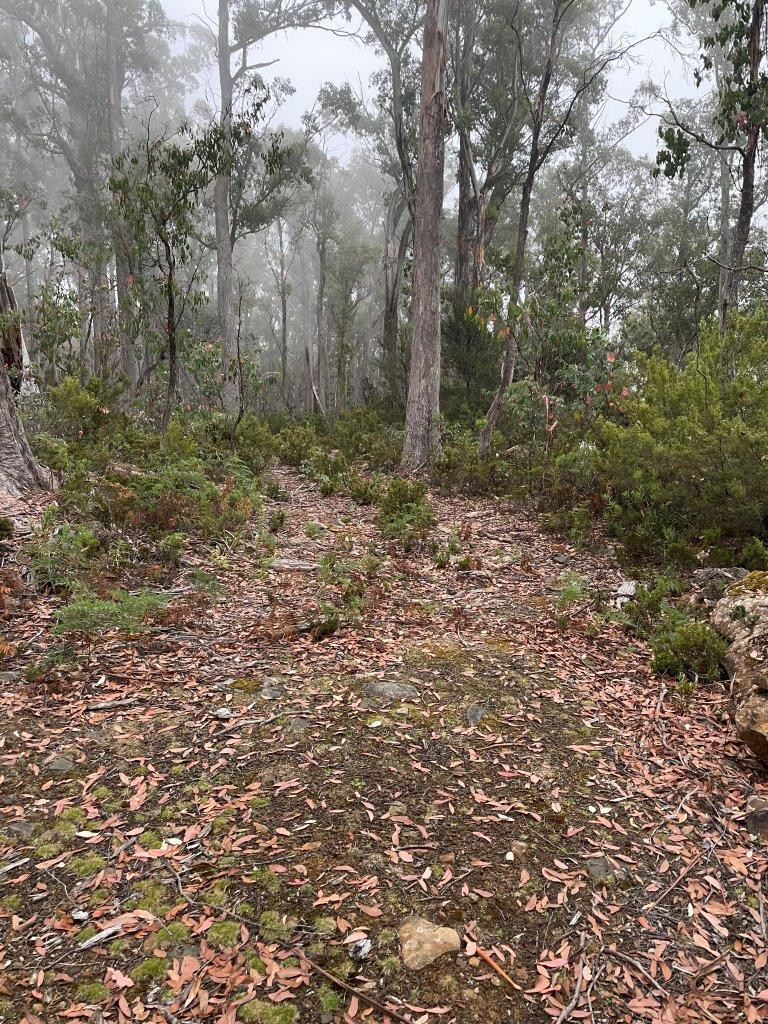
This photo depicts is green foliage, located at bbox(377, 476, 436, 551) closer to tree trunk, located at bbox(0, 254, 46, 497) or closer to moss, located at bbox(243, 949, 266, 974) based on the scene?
tree trunk, located at bbox(0, 254, 46, 497)

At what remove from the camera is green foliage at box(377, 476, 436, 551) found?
6406 millimetres

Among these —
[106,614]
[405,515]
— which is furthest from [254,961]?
[405,515]

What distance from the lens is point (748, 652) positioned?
142 inches

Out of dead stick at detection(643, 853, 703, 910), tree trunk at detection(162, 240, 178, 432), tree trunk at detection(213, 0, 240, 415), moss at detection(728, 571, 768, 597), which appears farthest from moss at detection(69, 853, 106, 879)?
tree trunk at detection(213, 0, 240, 415)

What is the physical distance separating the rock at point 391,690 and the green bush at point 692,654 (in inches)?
61.7

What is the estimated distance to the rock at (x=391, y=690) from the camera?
3729 mm

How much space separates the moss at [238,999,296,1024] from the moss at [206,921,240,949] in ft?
0.75

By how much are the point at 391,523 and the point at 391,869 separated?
4.34m

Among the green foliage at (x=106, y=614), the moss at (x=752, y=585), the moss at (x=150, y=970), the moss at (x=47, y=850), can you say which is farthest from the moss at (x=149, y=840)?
the moss at (x=752, y=585)

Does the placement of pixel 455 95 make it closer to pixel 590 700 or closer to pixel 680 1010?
pixel 590 700

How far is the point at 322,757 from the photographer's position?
10.3ft

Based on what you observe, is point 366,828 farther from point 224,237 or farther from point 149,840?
point 224,237

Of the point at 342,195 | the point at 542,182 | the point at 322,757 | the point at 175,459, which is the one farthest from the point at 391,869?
the point at 342,195

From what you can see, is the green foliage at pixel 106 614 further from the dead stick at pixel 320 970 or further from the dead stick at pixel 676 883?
the dead stick at pixel 676 883
